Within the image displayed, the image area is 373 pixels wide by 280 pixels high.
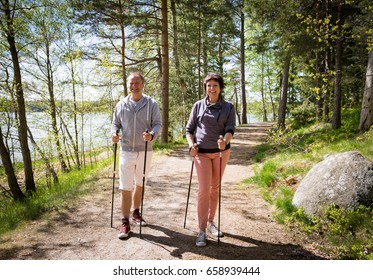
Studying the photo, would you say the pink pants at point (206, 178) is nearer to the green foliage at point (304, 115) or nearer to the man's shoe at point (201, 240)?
the man's shoe at point (201, 240)

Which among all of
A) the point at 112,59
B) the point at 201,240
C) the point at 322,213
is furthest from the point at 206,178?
the point at 112,59

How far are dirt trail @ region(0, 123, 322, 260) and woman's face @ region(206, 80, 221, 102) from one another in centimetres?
197

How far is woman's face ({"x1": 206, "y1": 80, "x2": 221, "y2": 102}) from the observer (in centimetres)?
379

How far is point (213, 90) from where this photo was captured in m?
3.80

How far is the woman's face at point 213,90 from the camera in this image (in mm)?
3795

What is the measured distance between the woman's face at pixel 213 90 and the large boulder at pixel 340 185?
2.22 meters

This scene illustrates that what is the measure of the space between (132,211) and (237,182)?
3.35 meters

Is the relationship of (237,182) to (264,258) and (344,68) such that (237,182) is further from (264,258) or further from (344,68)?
(344,68)

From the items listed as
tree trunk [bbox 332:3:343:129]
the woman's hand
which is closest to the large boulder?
the woman's hand

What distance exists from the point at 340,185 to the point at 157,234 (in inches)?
111

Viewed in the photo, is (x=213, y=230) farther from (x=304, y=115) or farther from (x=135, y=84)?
Result: (x=304, y=115)

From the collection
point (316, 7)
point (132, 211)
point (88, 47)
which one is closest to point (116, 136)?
point (132, 211)

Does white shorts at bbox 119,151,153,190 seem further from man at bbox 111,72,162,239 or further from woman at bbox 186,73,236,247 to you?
woman at bbox 186,73,236,247

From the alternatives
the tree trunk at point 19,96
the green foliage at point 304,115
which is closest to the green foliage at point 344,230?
the tree trunk at point 19,96
